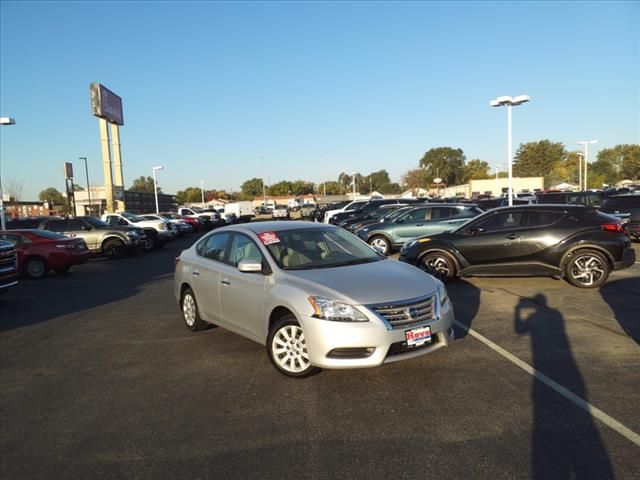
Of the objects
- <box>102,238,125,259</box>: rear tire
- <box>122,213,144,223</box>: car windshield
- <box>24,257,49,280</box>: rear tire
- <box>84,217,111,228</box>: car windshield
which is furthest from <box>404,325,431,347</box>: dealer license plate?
<box>122,213,144,223</box>: car windshield

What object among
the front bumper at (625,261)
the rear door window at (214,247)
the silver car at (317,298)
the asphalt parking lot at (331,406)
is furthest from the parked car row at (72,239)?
the front bumper at (625,261)

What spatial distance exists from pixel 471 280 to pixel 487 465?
290 inches

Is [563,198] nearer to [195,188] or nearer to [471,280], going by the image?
[471,280]

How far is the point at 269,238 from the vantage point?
5773 millimetres

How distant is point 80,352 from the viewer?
6398 mm

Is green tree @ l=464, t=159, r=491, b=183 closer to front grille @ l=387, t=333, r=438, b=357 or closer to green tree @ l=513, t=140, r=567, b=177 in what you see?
green tree @ l=513, t=140, r=567, b=177

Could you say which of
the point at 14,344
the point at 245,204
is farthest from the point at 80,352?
the point at 245,204

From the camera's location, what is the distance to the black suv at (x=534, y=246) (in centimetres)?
903

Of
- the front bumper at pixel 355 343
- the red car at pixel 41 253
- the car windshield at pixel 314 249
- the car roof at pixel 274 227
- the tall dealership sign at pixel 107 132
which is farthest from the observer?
the tall dealership sign at pixel 107 132

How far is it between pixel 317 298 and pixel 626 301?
5.84 meters

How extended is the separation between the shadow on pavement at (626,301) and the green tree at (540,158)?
107 meters

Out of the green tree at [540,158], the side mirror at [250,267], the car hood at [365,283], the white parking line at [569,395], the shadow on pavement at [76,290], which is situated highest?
the green tree at [540,158]

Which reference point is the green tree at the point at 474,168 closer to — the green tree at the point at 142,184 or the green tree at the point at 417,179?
the green tree at the point at 417,179

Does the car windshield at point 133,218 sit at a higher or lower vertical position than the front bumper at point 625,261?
higher
